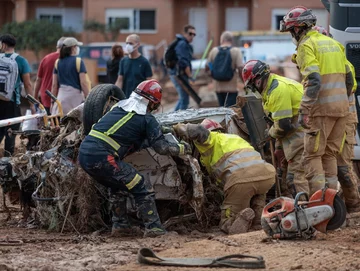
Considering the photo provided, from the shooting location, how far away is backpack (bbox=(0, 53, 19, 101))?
1345 cm

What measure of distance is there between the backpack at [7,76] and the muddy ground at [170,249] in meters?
4.01

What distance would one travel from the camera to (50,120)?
13.3 meters

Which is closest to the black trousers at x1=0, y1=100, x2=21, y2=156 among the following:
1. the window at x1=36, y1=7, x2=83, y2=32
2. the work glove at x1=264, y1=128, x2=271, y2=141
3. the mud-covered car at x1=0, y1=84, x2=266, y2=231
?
the mud-covered car at x1=0, y1=84, x2=266, y2=231

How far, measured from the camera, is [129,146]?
9.67 meters

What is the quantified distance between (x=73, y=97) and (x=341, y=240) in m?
6.66

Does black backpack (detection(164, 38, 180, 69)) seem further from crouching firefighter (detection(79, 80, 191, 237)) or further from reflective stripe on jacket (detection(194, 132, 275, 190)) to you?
crouching firefighter (detection(79, 80, 191, 237))

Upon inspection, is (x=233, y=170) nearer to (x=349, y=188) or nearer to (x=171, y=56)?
(x=349, y=188)

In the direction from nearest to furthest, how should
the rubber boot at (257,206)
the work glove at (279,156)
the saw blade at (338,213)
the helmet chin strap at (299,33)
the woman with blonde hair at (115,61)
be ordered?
the saw blade at (338,213) < the helmet chin strap at (299,33) < the rubber boot at (257,206) < the work glove at (279,156) < the woman with blonde hair at (115,61)

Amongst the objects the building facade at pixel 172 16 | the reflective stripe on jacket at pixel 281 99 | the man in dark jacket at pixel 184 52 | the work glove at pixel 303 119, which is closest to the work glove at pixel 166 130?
the reflective stripe on jacket at pixel 281 99

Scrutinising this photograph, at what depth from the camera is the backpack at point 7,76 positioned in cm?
1345

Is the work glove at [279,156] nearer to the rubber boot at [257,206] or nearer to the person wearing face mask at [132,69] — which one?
the rubber boot at [257,206]

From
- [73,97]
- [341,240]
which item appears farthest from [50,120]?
[341,240]

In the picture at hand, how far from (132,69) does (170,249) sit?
719 centimetres

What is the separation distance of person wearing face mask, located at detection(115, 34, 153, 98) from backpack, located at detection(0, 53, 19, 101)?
2.44 m
